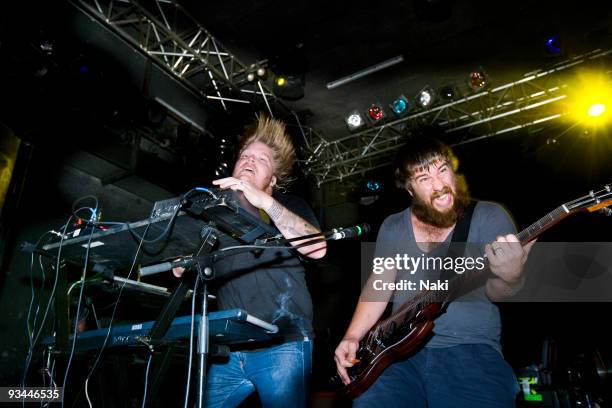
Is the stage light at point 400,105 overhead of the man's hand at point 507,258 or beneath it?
overhead

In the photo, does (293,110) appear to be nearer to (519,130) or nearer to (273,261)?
(519,130)

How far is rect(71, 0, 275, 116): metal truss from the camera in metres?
5.73

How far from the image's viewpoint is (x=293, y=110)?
8219 millimetres

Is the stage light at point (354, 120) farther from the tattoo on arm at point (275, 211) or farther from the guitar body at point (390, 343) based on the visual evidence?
the tattoo on arm at point (275, 211)

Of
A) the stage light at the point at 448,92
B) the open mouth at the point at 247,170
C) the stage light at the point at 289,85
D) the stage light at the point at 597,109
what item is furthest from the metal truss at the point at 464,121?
the open mouth at the point at 247,170

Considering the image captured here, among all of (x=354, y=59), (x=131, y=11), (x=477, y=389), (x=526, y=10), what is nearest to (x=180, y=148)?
(x=131, y=11)

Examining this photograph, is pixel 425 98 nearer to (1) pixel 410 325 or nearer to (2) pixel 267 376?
(1) pixel 410 325

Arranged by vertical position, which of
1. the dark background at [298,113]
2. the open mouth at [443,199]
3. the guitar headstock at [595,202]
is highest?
the dark background at [298,113]

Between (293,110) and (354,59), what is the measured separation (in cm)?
173

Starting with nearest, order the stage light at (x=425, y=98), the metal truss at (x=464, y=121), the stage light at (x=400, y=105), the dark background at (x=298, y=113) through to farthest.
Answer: the dark background at (x=298, y=113) → the metal truss at (x=464, y=121) → the stage light at (x=425, y=98) → the stage light at (x=400, y=105)

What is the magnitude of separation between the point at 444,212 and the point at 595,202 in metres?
0.83

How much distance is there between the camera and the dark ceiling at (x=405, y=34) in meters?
5.98

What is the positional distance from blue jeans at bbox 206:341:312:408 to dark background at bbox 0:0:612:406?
2.98 metres

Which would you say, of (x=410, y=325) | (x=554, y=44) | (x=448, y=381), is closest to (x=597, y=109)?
(x=554, y=44)
